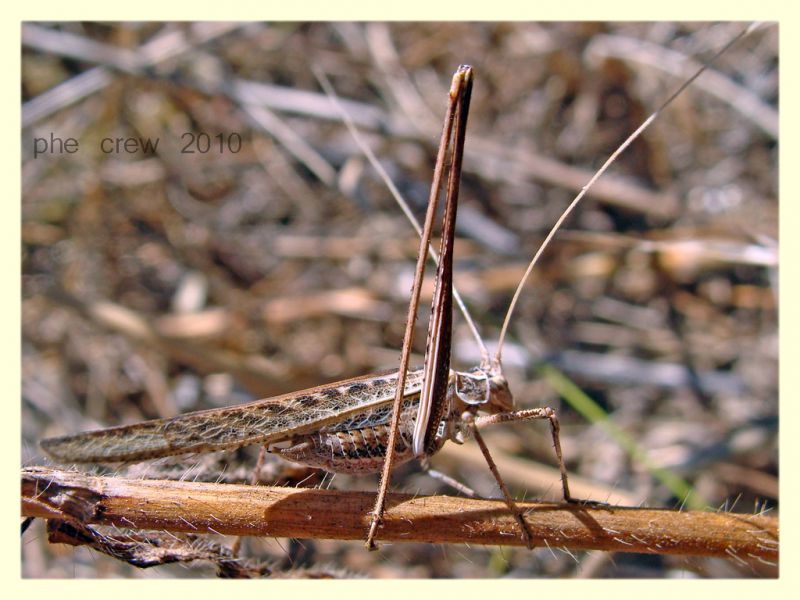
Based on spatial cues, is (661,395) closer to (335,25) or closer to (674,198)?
(674,198)

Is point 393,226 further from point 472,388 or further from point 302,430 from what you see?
point 302,430

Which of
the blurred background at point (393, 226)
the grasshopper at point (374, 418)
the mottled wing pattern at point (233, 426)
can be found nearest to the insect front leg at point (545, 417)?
the grasshopper at point (374, 418)

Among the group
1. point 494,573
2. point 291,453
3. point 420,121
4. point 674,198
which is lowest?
point 494,573

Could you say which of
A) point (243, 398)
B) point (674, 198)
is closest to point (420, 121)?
point (674, 198)

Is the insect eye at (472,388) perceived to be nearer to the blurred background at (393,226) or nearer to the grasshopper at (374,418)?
the grasshopper at (374,418)

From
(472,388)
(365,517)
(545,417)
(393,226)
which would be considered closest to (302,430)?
(365,517)

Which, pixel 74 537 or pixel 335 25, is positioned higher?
pixel 335 25
